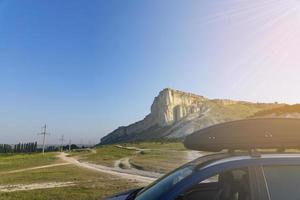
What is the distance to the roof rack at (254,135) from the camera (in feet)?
13.7

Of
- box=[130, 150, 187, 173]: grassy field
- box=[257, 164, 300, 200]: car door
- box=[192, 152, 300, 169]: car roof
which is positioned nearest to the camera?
box=[257, 164, 300, 200]: car door

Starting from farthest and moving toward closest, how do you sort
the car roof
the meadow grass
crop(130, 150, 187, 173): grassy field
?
the meadow grass, crop(130, 150, 187, 173): grassy field, the car roof

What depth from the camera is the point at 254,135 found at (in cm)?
419

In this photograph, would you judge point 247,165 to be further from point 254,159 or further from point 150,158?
point 150,158

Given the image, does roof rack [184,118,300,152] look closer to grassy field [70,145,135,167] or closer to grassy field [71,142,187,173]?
grassy field [71,142,187,173]

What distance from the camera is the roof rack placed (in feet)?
13.7

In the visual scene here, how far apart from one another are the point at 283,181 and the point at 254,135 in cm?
53

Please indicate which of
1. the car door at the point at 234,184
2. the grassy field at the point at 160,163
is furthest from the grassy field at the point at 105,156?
the car door at the point at 234,184

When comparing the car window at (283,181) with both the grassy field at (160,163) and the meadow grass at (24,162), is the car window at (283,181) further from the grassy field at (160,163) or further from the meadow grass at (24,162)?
the meadow grass at (24,162)

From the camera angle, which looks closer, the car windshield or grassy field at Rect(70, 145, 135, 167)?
the car windshield

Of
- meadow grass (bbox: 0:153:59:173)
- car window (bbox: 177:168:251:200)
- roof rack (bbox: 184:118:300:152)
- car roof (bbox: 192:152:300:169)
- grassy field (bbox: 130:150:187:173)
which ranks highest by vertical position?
meadow grass (bbox: 0:153:59:173)

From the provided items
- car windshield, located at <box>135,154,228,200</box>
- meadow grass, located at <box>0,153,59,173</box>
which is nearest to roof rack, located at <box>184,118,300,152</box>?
car windshield, located at <box>135,154,228,200</box>

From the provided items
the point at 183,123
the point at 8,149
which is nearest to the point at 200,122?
the point at 183,123

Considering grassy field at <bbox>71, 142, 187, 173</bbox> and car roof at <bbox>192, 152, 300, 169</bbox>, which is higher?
grassy field at <bbox>71, 142, 187, 173</bbox>
